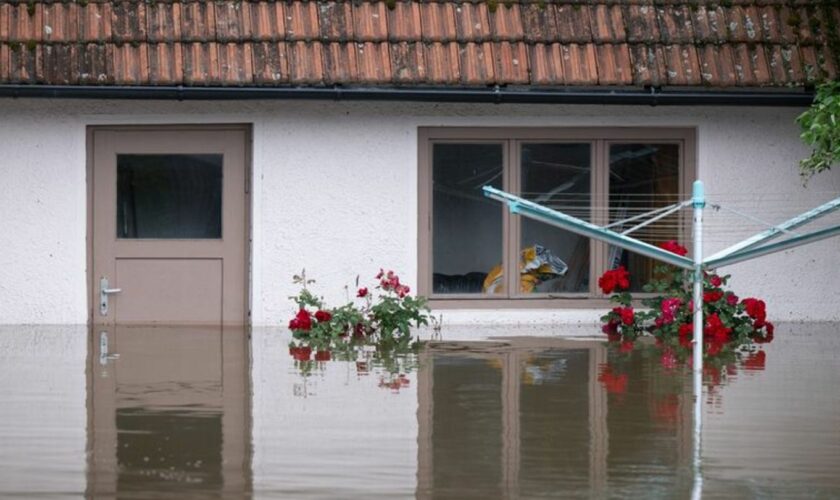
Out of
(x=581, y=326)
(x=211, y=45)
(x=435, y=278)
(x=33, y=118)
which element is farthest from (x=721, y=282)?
(x=33, y=118)

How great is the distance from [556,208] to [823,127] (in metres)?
2.34

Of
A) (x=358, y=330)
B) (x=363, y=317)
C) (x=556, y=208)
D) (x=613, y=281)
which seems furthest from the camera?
(x=556, y=208)

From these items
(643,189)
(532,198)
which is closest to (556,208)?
(532,198)

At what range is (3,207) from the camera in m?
13.4

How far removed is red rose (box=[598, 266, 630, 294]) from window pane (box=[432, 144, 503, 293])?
3.19 ft

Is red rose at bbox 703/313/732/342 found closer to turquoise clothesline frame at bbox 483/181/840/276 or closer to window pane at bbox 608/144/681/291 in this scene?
turquoise clothesline frame at bbox 483/181/840/276

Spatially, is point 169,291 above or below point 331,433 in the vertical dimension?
above

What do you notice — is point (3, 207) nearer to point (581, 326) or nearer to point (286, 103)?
point (286, 103)

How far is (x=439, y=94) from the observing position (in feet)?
43.1

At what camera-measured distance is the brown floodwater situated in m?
7.37

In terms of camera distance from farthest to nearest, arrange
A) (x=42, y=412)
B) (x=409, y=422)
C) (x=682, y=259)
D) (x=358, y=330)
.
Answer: (x=358, y=330) → (x=682, y=259) → (x=42, y=412) → (x=409, y=422)

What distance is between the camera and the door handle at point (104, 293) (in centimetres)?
1360

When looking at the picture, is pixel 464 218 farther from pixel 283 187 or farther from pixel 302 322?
pixel 302 322

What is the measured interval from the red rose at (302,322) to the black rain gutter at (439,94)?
66.3 inches
